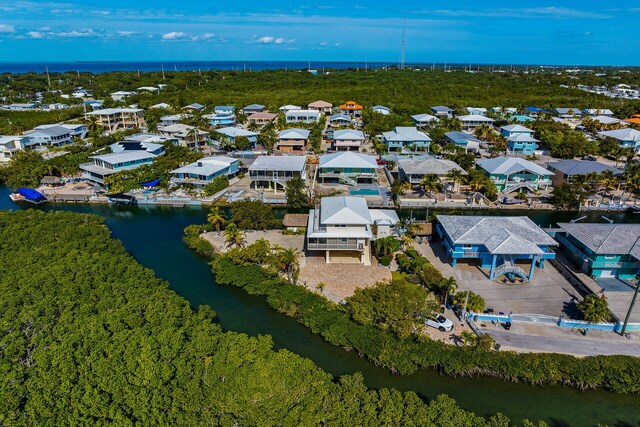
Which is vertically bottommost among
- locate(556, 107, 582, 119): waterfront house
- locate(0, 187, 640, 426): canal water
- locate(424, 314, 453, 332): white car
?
locate(0, 187, 640, 426): canal water

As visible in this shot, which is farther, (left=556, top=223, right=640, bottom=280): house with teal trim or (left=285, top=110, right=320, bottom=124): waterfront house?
(left=285, top=110, right=320, bottom=124): waterfront house

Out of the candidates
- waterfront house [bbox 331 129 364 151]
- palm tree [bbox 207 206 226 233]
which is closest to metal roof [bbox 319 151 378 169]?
waterfront house [bbox 331 129 364 151]

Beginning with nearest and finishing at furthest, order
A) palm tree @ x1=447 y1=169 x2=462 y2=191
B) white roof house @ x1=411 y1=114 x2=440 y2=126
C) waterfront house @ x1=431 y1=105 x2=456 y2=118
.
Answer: palm tree @ x1=447 y1=169 x2=462 y2=191
white roof house @ x1=411 y1=114 x2=440 y2=126
waterfront house @ x1=431 y1=105 x2=456 y2=118

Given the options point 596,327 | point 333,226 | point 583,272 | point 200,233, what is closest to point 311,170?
point 200,233

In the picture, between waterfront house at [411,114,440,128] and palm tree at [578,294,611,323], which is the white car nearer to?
palm tree at [578,294,611,323]

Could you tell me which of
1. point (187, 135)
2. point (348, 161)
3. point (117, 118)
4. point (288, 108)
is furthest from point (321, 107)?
point (348, 161)

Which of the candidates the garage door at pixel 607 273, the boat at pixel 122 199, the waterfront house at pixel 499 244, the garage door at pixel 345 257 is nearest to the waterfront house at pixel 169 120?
the boat at pixel 122 199

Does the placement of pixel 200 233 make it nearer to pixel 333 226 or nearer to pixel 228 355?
pixel 333 226

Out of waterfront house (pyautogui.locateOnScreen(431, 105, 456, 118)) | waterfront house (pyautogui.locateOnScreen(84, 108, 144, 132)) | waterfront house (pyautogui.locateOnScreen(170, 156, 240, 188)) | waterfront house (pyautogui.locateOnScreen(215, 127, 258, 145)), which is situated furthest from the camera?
waterfront house (pyautogui.locateOnScreen(431, 105, 456, 118))
